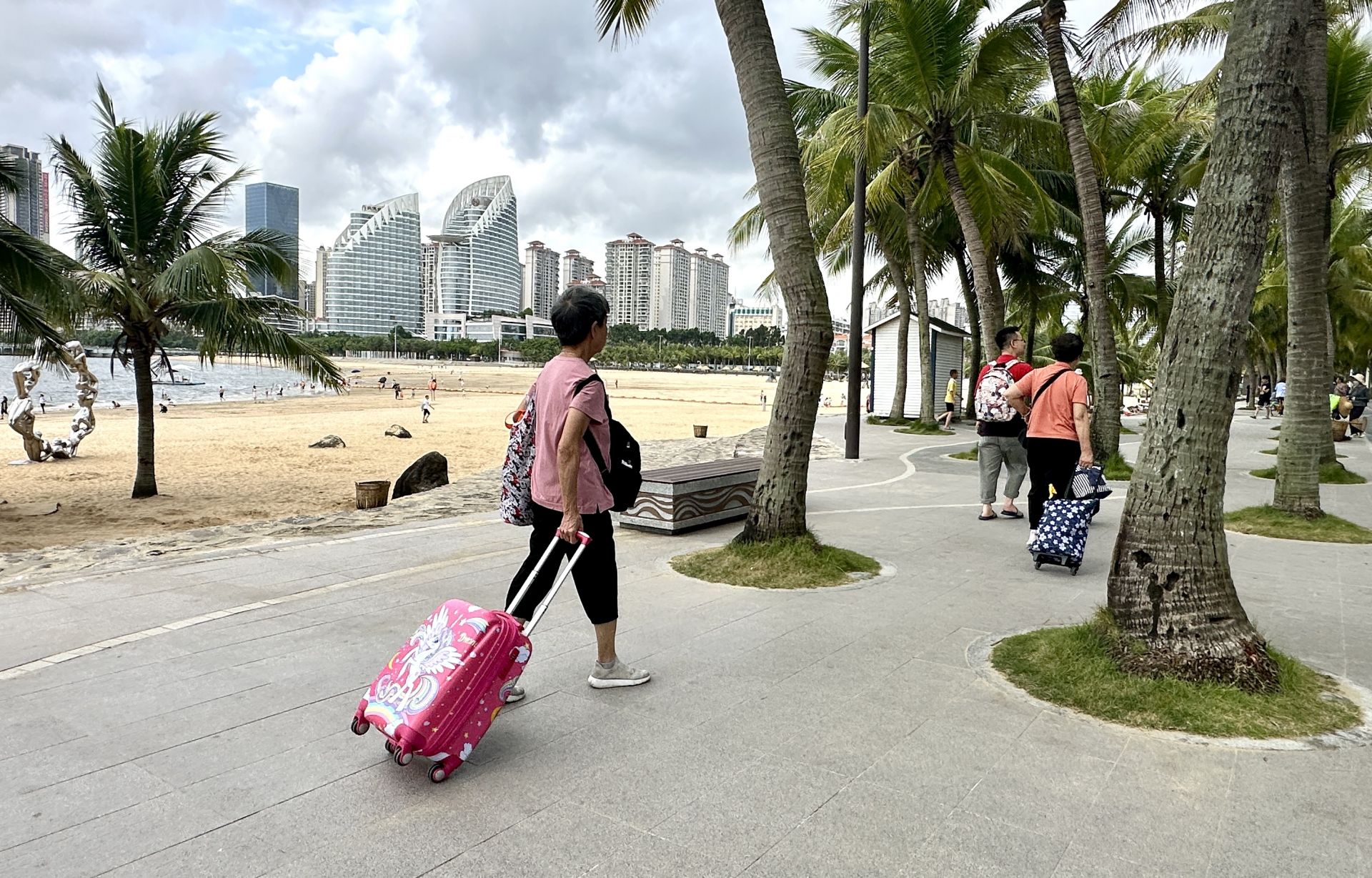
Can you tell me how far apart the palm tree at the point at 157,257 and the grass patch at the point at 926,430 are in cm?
1386

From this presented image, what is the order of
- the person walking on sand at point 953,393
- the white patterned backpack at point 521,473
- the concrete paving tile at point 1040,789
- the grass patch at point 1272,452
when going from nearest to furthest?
the concrete paving tile at point 1040,789
the white patterned backpack at point 521,473
the grass patch at point 1272,452
the person walking on sand at point 953,393

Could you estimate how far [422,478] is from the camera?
1202 cm

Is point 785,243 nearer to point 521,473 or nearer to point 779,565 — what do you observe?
point 779,565

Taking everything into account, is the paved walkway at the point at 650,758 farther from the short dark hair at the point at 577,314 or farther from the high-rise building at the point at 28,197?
the high-rise building at the point at 28,197

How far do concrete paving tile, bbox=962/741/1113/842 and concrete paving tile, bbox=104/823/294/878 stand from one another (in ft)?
6.90

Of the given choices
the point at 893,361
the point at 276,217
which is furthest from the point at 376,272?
the point at 893,361

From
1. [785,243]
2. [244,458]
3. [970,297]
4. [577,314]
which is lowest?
[244,458]

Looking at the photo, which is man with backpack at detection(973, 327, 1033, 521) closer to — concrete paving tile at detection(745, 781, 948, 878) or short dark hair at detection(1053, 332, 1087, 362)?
short dark hair at detection(1053, 332, 1087, 362)

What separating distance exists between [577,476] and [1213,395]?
8.92ft

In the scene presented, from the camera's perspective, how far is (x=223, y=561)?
626 cm

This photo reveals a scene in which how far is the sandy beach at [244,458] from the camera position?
11453mm

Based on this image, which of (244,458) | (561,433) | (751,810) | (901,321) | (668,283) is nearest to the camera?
(751,810)

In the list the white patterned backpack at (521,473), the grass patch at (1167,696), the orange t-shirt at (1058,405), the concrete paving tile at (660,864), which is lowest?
the concrete paving tile at (660,864)

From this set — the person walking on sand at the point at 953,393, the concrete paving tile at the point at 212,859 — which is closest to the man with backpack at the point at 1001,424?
the concrete paving tile at the point at 212,859
